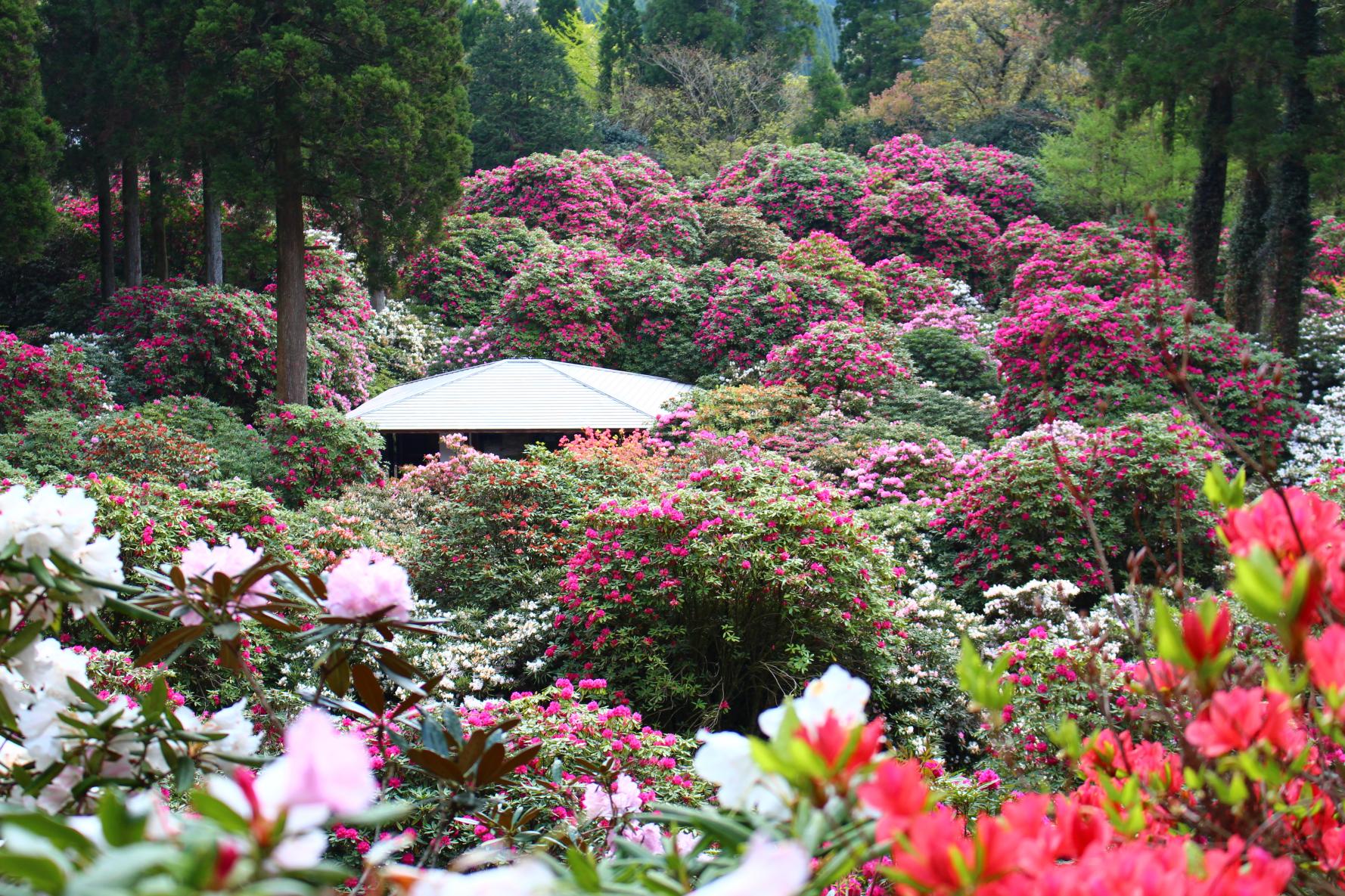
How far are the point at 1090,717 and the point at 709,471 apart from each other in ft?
9.31

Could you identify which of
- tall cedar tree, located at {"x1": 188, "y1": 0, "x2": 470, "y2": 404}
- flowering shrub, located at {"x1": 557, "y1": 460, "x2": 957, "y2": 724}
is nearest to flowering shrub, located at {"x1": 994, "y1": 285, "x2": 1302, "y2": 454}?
flowering shrub, located at {"x1": 557, "y1": 460, "x2": 957, "y2": 724}

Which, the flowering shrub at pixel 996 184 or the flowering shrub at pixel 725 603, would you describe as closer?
the flowering shrub at pixel 725 603

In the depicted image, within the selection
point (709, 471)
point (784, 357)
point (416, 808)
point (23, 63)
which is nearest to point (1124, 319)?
point (784, 357)

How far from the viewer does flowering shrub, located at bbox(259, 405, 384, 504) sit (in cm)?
844

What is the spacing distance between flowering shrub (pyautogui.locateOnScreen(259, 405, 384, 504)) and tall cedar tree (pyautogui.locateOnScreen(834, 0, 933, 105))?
26.6m

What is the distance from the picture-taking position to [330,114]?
31.3 ft

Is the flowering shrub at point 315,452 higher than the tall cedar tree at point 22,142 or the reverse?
the reverse

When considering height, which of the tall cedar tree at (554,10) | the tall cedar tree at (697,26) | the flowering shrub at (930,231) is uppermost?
the tall cedar tree at (554,10)

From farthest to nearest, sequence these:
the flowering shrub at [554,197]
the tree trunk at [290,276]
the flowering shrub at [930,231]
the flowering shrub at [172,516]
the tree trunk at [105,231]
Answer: the flowering shrub at [554,197] < the flowering shrub at [930,231] < the tree trunk at [105,231] < the tree trunk at [290,276] < the flowering shrub at [172,516]

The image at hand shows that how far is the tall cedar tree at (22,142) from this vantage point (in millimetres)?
9516

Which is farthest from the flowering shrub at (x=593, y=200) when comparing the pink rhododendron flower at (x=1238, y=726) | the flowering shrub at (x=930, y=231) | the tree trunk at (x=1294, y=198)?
the pink rhododendron flower at (x=1238, y=726)

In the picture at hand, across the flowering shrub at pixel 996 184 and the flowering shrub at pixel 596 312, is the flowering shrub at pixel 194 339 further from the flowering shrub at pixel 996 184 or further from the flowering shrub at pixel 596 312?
the flowering shrub at pixel 996 184

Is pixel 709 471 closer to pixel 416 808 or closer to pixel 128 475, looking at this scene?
pixel 416 808

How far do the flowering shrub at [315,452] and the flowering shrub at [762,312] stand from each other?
239 inches
